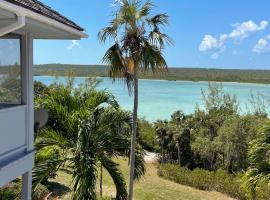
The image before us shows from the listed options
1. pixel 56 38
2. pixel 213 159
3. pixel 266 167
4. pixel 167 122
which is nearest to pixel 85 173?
pixel 56 38

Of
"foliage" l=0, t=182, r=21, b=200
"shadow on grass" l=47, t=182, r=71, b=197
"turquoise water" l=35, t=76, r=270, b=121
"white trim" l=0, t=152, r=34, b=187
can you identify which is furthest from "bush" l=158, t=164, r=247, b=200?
"white trim" l=0, t=152, r=34, b=187

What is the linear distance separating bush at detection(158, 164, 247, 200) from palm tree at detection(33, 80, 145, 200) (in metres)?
13.5

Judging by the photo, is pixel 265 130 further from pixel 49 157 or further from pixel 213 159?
pixel 213 159

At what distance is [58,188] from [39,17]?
15.8 meters

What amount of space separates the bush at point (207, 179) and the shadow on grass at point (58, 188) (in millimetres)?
A: 8768

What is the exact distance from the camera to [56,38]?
7.21 m

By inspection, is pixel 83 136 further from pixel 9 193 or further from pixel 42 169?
pixel 9 193

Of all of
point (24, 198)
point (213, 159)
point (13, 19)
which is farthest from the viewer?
point (213, 159)

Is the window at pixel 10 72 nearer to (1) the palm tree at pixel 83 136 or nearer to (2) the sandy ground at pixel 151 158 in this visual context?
(1) the palm tree at pixel 83 136

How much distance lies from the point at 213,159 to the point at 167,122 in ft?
17.5

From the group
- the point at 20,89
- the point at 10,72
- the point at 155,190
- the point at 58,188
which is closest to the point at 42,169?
the point at 20,89

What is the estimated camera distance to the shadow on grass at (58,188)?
62.3 ft

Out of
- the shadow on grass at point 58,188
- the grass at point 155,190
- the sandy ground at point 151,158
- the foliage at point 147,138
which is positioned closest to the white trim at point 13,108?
the shadow on grass at point 58,188

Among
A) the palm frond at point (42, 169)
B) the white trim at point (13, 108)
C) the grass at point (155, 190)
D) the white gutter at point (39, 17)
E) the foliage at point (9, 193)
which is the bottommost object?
the grass at point (155, 190)
